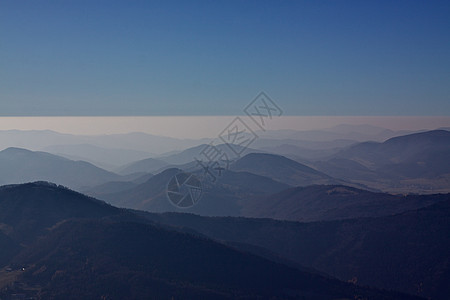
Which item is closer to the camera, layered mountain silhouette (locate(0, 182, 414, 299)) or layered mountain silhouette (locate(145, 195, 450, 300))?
layered mountain silhouette (locate(0, 182, 414, 299))

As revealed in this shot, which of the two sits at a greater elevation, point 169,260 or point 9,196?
point 9,196

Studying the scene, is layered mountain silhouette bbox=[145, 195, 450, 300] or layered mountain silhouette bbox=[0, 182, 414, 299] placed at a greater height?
layered mountain silhouette bbox=[0, 182, 414, 299]

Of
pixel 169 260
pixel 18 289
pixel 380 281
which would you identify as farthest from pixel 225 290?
pixel 380 281

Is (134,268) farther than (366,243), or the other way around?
(366,243)

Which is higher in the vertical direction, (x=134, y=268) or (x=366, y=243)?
(x=134, y=268)

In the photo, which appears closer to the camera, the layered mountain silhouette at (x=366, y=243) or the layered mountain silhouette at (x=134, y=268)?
the layered mountain silhouette at (x=134, y=268)

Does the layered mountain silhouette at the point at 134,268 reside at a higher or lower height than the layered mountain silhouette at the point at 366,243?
higher

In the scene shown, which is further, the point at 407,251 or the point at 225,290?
the point at 407,251

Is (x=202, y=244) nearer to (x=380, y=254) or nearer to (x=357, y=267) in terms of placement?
(x=357, y=267)
